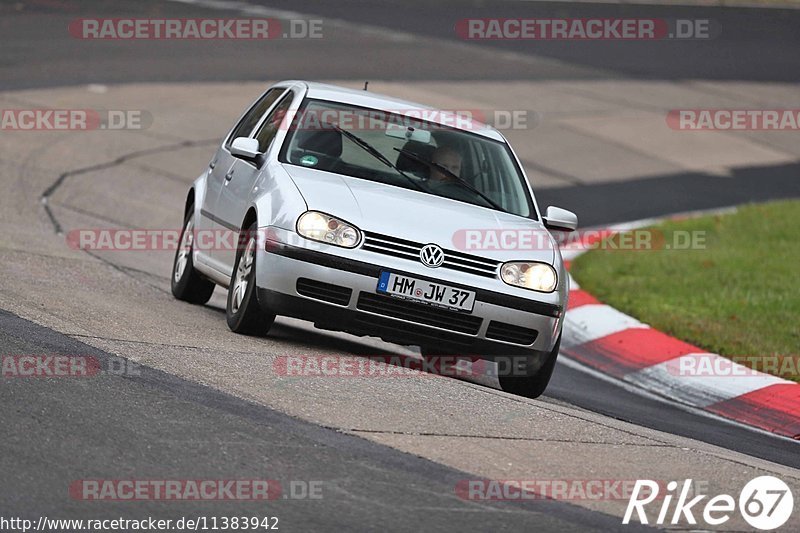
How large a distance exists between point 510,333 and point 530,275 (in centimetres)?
34

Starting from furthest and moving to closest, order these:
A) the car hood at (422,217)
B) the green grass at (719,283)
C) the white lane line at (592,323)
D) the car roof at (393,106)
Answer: the white lane line at (592,323)
the green grass at (719,283)
the car roof at (393,106)
the car hood at (422,217)

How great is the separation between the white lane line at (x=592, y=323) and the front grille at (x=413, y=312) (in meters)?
3.55

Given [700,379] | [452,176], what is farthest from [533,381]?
[700,379]

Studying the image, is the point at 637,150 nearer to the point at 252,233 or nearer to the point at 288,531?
the point at 252,233

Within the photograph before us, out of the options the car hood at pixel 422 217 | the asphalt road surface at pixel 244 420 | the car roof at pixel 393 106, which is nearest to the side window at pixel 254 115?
the car roof at pixel 393 106

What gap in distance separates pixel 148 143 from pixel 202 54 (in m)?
6.78

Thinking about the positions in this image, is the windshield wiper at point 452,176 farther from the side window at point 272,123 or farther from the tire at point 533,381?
the tire at point 533,381

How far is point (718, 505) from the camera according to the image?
19.6 ft

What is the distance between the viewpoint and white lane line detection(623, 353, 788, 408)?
981cm

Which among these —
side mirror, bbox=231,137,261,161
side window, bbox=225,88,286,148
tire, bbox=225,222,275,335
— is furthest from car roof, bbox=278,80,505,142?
tire, bbox=225,222,275,335

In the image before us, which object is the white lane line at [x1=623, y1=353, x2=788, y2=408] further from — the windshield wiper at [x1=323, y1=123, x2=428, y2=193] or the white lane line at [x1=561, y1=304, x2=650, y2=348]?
the windshield wiper at [x1=323, y1=123, x2=428, y2=193]

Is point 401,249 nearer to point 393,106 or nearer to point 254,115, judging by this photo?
point 393,106

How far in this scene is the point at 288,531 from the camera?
502 centimetres

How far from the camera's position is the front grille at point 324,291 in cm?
790
